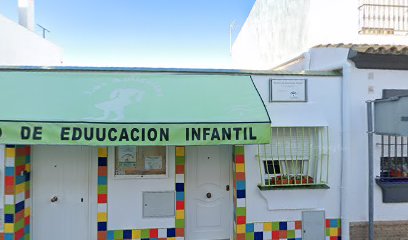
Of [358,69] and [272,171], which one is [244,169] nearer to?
[272,171]

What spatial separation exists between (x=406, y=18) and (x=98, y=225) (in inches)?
339

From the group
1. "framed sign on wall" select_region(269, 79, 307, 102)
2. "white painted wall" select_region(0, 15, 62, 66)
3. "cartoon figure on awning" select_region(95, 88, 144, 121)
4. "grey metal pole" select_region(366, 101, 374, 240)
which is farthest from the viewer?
"white painted wall" select_region(0, 15, 62, 66)

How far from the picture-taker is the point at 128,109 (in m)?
4.12

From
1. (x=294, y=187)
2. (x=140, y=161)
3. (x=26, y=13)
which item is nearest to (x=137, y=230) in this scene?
(x=140, y=161)

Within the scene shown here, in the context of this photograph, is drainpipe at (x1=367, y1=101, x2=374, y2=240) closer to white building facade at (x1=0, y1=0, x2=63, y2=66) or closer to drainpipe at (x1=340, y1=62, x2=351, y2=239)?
drainpipe at (x1=340, y1=62, x2=351, y2=239)

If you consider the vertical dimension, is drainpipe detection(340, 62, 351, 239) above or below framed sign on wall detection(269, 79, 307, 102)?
below

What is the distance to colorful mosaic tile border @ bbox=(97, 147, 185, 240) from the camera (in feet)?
16.1

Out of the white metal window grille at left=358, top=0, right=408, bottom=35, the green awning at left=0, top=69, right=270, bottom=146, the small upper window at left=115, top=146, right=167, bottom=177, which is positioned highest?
the white metal window grille at left=358, top=0, right=408, bottom=35

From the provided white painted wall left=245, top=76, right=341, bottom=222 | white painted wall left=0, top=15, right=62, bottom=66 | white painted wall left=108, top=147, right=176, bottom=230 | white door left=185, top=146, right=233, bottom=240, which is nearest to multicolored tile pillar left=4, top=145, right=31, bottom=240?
white painted wall left=108, top=147, right=176, bottom=230

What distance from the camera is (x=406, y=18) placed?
284 inches

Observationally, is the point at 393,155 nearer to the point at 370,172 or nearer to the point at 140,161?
the point at 370,172

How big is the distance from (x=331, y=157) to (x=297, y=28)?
432cm

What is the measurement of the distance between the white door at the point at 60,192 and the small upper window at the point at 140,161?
1.94ft

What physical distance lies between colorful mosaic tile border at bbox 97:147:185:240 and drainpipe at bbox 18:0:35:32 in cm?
947
